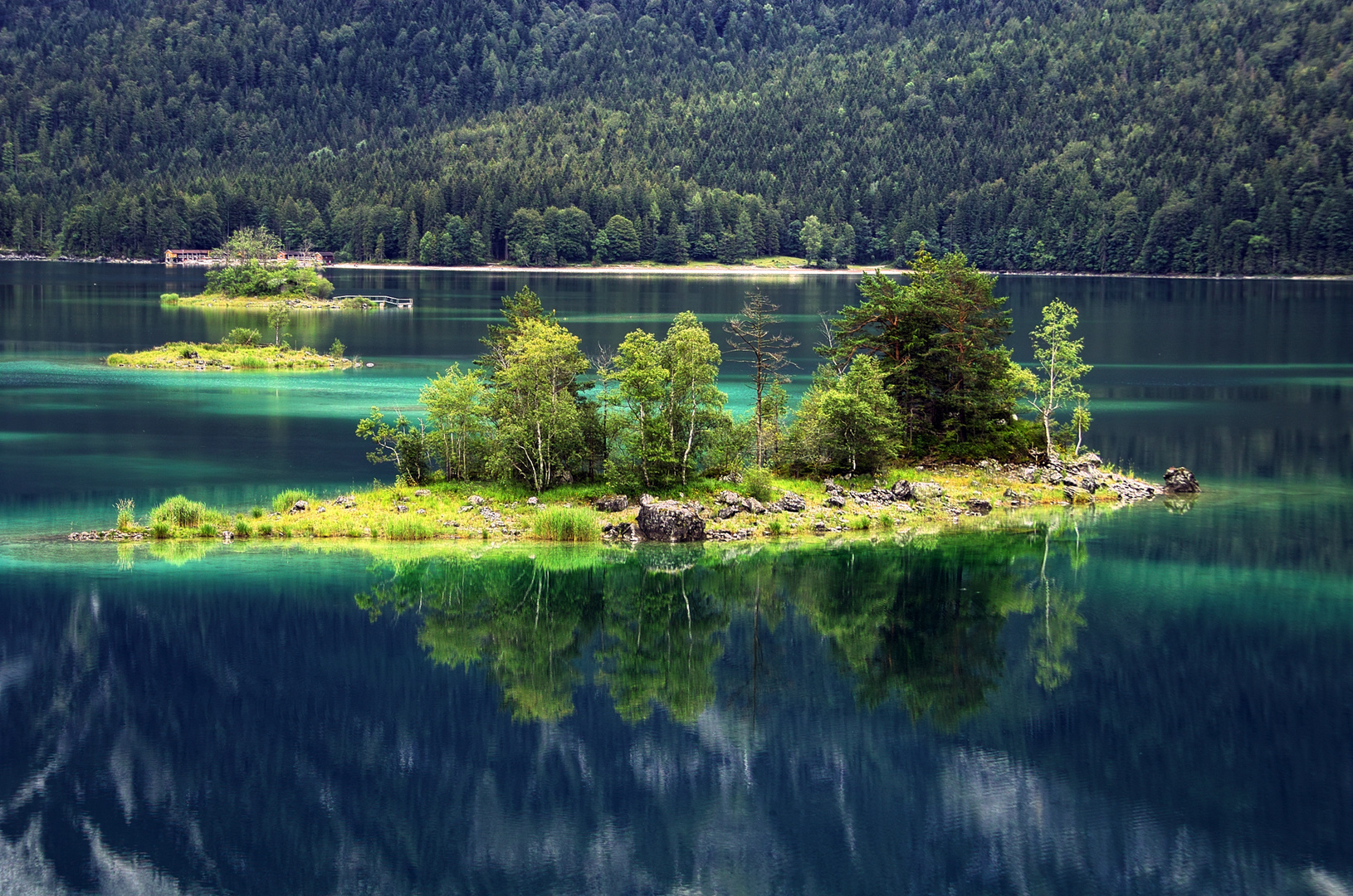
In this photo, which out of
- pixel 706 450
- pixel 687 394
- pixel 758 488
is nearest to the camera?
pixel 758 488

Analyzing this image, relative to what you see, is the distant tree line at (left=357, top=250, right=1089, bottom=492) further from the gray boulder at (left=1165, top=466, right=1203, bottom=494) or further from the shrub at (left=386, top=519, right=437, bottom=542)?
the gray boulder at (left=1165, top=466, right=1203, bottom=494)

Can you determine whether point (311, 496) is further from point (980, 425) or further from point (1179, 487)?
point (1179, 487)

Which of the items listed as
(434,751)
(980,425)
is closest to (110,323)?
(980,425)

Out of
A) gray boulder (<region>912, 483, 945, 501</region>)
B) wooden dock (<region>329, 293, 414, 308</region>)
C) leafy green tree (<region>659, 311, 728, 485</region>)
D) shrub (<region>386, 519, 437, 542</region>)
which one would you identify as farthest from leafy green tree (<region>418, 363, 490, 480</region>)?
wooden dock (<region>329, 293, 414, 308</region>)

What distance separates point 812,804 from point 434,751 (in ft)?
32.0

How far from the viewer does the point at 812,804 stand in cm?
3294

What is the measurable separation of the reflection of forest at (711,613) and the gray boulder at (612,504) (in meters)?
3.45

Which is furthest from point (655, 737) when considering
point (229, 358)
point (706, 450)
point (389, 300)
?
point (389, 300)

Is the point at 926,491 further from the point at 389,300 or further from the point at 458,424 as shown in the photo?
the point at 389,300

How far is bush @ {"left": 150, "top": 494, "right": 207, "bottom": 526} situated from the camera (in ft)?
177

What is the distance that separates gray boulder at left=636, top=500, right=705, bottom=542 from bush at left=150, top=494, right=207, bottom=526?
1740 centimetres

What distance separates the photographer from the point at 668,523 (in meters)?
55.0

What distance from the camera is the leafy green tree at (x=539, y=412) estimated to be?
57938 millimetres

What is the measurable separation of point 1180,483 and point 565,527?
29.9m
